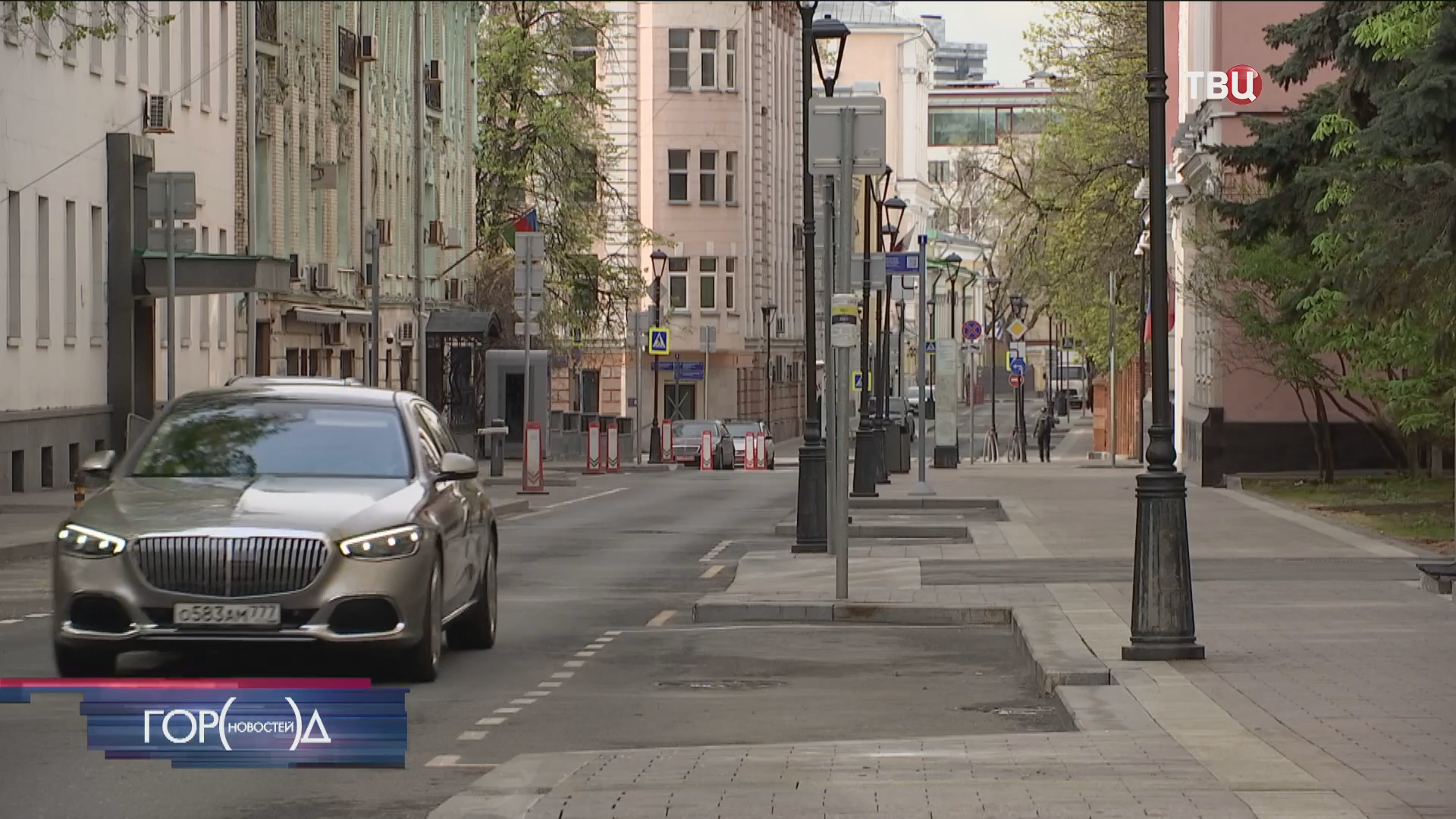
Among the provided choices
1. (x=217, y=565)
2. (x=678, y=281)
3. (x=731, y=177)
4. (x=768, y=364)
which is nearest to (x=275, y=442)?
(x=217, y=565)

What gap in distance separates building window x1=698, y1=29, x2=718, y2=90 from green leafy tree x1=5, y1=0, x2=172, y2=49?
52294mm

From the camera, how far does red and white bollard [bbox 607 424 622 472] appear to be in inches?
2285

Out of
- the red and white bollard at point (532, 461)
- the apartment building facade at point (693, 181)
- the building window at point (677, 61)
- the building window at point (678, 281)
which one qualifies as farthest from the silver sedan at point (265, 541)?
the building window at point (677, 61)

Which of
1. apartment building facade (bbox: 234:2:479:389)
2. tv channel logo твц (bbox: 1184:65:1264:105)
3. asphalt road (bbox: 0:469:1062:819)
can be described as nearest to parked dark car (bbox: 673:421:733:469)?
apartment building facade (bbox: 234:2:479:389)

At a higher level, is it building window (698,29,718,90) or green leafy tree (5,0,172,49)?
building window (698,29,718,90)

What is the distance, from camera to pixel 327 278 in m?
55.6

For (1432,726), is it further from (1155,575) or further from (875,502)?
(875,502)

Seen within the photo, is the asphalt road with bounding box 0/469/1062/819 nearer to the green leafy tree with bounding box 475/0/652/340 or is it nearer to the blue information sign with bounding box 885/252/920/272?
the blue information sign with bounding box 885/252/920/272

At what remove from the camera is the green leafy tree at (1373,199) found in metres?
22.2

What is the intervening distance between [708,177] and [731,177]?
1109 mm

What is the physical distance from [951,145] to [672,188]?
83.4m

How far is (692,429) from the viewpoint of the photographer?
2667 inches

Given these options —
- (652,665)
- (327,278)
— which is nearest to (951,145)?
(327,278)

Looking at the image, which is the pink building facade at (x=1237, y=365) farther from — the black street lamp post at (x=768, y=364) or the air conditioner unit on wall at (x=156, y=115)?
the black street lamp post at (x=768, y=364)
